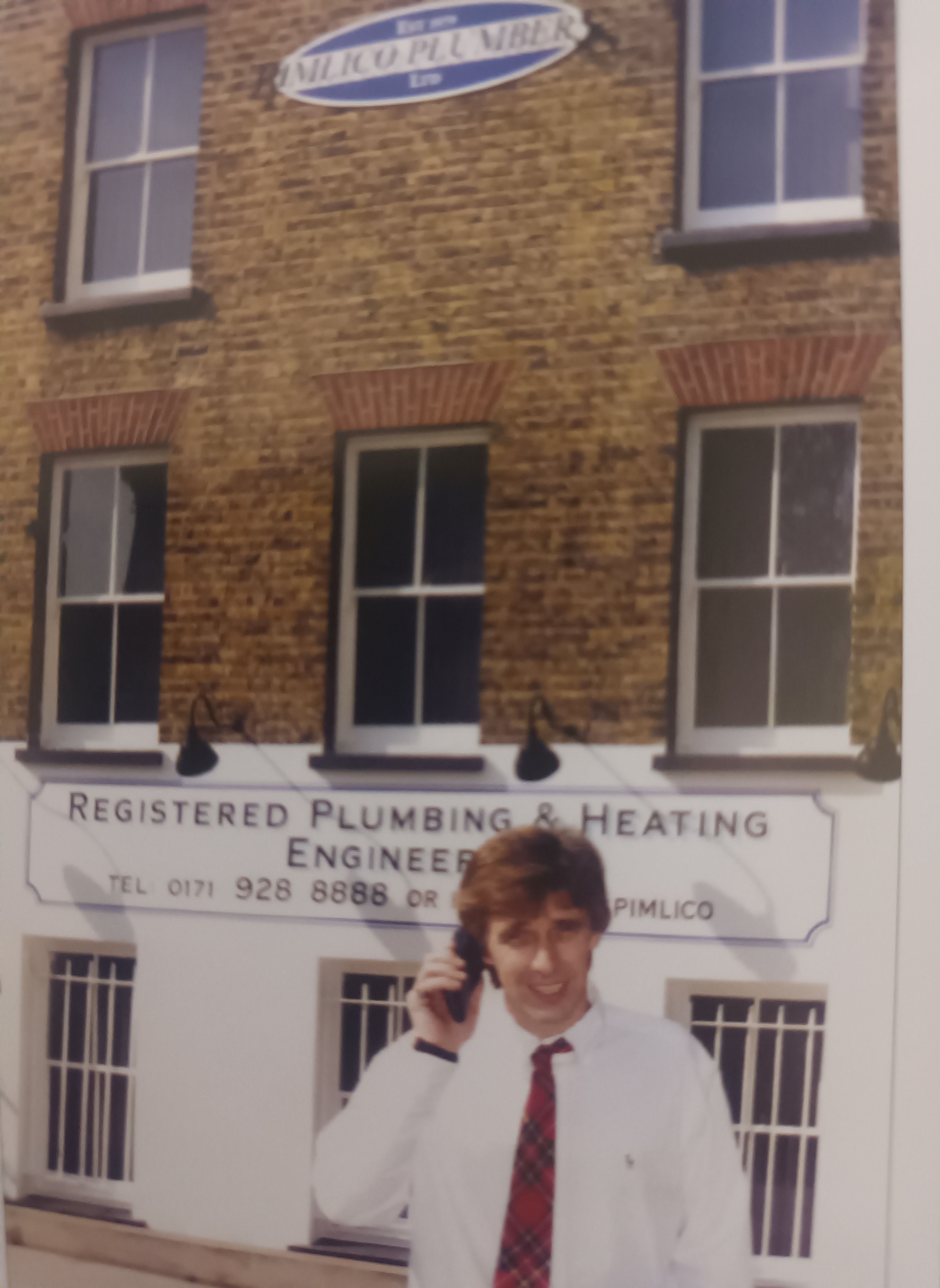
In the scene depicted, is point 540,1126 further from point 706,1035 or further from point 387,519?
point 387,519

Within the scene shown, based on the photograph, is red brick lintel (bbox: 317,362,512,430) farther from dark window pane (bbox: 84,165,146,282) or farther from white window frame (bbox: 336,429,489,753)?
dark window pane (bbox: 84,165,146,282)

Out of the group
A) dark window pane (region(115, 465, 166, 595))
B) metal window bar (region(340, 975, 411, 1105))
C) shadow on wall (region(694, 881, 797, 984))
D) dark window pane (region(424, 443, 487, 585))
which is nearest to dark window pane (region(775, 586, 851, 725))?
shadow on wall (region(694, 881, 797, 984))

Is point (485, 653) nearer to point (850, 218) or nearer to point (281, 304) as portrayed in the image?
point (281, 304)

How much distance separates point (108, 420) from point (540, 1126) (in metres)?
1.33

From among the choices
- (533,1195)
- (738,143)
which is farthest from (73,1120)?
(738,143)

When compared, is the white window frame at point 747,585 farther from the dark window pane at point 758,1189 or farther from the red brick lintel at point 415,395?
the dark window pane at point 758,1189

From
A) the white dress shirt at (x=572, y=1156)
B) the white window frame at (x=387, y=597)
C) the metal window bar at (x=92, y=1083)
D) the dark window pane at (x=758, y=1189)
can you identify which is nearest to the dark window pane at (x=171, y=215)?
the white window frame at (x=387, y=597)

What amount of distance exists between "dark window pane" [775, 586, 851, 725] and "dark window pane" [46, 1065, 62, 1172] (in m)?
1.32

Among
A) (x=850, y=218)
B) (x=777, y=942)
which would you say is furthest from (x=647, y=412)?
(x=777, y=942)

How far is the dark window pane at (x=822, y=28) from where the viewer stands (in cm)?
184

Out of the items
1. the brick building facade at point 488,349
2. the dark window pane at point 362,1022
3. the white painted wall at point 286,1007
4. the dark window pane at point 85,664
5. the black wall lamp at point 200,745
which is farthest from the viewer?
the dark window pane at point 85,664

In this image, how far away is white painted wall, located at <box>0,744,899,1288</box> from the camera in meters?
1.72

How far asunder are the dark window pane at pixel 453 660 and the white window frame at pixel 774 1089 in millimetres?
506

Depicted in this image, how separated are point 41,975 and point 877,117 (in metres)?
1.87
